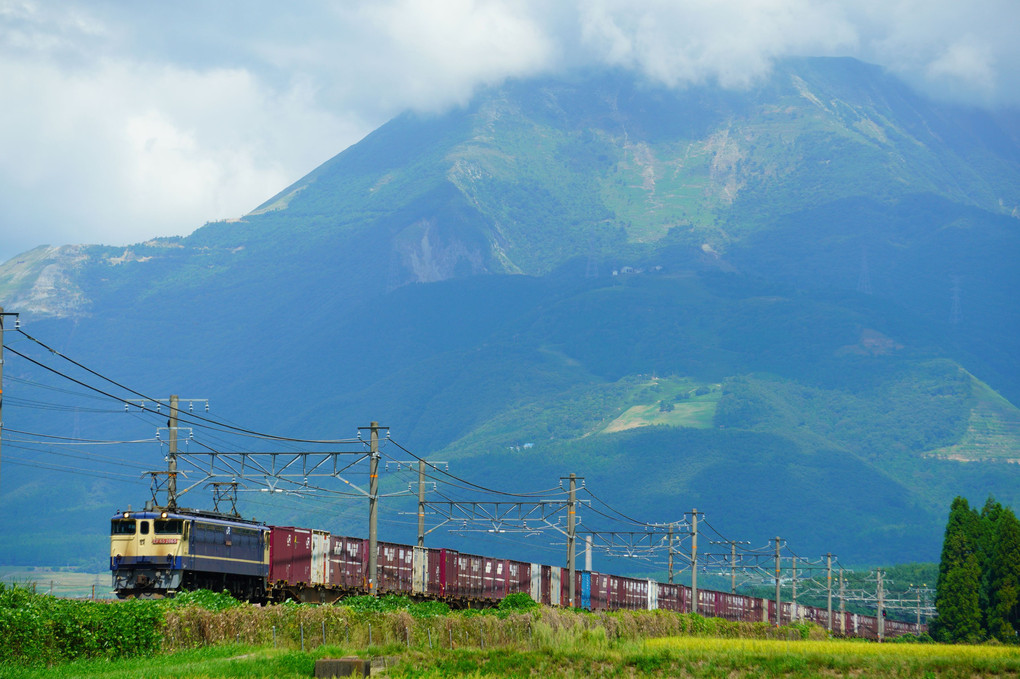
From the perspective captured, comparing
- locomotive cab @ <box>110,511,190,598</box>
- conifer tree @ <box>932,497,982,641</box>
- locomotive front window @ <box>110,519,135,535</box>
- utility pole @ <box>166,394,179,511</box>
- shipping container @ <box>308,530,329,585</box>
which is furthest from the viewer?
conifer tree @ <box>932,497,982,641</box>

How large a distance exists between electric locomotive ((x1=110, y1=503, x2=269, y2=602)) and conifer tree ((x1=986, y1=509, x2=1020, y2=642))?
→ 2503 inches

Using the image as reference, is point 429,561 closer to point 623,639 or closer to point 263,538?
point 263,538

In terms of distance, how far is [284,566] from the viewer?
60.6 m

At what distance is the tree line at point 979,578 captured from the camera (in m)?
92.4

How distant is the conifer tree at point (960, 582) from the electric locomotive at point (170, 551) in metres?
65.8

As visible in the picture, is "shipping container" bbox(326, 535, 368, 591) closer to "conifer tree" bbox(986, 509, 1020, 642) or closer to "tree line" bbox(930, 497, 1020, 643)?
"conifer tree" bbox(986, 509, 1020, 642)

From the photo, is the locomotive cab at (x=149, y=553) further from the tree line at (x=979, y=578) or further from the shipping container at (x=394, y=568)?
the tree line at (x=979, y=578)

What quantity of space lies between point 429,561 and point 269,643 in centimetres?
3032

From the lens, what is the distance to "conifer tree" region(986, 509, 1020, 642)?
9169cm

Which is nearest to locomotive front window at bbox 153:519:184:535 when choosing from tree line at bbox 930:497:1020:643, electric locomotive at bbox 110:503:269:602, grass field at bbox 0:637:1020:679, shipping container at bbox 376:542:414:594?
electric locomotive at bbox 110:503:269:602

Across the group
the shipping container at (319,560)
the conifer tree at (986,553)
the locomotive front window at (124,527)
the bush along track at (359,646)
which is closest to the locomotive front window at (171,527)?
the locomotive front window at (124,527)

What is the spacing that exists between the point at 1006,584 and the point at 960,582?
7.55 metres

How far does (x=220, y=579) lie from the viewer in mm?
57469

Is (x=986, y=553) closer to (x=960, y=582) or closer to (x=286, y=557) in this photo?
(x=960, y=582)
